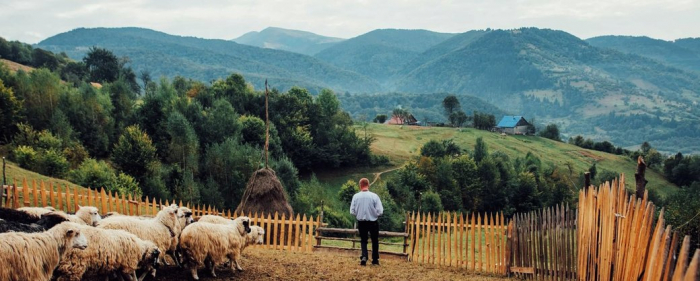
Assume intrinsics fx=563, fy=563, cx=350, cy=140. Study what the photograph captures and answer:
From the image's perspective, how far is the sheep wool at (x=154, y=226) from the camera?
11.3 m

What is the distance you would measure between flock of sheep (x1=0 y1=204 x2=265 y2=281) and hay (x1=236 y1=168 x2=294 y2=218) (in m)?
7.43

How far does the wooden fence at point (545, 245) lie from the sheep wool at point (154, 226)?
7.78 m

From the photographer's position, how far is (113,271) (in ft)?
32.4

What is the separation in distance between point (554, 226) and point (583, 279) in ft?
6.29

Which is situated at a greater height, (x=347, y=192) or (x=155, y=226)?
(x=155, y=226)

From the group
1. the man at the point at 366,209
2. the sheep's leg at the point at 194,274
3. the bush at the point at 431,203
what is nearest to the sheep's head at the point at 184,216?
the sheep's leg at the point at 194,274

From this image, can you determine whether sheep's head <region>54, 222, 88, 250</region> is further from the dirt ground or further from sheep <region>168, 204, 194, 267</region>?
sheep <region>168, 204, 194, 267</region>

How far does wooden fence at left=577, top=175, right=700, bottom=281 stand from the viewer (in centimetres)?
562

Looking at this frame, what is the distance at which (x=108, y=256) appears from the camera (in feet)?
31.6

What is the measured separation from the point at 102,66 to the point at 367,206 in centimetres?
9954

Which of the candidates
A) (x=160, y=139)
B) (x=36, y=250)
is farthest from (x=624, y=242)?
(x=160, y=139)

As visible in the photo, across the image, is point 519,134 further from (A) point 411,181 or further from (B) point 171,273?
(B) point 171,273

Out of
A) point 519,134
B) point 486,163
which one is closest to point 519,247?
point 486,163

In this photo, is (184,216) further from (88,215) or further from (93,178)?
(93,178)
